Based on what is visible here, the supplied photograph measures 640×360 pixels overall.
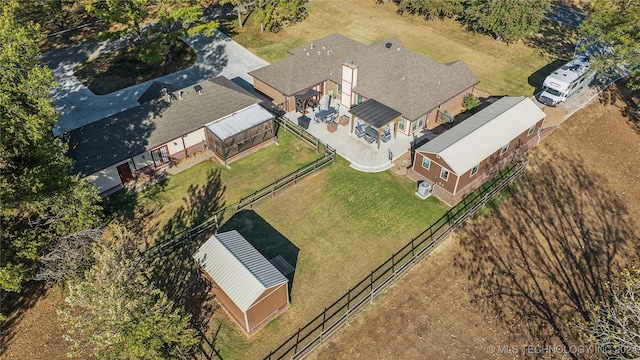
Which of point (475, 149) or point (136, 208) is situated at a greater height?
point (475, 149)

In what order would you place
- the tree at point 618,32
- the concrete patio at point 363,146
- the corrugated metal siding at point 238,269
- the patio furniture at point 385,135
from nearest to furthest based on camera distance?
the corrugated metal siding at point 238,269, the concrete patio at point 363,146, the patio furniture at point 385,135, the tree at point 618,32

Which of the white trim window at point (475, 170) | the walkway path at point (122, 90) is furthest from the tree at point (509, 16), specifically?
the walkway path at point (122, 90)

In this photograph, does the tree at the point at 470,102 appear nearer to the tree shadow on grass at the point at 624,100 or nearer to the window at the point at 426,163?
the window at the point at 426,163

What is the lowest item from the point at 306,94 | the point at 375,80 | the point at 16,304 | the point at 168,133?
the point at 16,304

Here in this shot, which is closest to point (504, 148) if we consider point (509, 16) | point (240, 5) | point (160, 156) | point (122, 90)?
point (509, 16)

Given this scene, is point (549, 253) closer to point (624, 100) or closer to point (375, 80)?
point (375, 80)

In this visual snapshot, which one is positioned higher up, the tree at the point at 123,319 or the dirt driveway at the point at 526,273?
the tree at the point at 123,319
